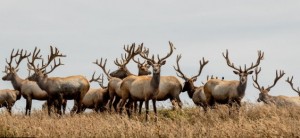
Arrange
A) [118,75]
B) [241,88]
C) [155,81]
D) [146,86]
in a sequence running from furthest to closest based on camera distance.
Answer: [118,75] → [241,88] → [146,86] → [155,81]

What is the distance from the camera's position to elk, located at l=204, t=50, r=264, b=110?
18.3 m

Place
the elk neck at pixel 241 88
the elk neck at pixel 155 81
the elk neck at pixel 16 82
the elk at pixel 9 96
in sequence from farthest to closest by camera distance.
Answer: the elk at pixel 9 96
the elk neck at pixel 16 82
the elk neck at pixel 241 88
the elk neck at pixel 155 81

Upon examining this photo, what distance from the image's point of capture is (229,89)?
18.5 meters

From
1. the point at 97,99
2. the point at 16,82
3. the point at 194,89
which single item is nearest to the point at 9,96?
the point at 16,82

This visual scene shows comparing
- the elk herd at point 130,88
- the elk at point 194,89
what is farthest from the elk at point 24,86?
the elk at point 194,89

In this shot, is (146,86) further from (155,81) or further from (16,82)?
(16,82)

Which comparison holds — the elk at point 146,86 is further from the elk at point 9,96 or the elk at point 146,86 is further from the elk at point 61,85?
the elk at point 9,96

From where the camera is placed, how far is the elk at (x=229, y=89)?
18.3 m

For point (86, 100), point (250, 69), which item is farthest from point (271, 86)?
point (86, 100)

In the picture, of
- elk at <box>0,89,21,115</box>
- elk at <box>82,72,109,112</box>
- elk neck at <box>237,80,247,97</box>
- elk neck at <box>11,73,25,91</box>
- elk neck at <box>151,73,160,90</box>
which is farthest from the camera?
elk at <box>0,89,21,115</box>

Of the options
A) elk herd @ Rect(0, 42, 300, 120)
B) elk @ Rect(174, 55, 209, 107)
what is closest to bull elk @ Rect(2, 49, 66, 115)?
elk herd @ Rect(0, 42, 300, 120)

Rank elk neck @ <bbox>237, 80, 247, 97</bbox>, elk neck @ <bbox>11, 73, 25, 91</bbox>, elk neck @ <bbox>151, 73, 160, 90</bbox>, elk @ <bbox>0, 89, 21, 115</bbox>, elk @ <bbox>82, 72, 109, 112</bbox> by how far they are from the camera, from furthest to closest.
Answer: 1. elk @ <bbox>0, 89, 21, 115</bbox>
2. elk neck @ <bbox>11, 73, 25, 91</bbox>
3. elk @ <bbox>82, 72, 109, 112</bbox>
4. elk neck @ <bbox>237, 80, 247, 97</bbox>
5. elk neck @ <bbox>151, 73, 160, 90</bbox>

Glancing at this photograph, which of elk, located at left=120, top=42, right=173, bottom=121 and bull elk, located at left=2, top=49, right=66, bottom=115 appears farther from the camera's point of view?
bull elk, located at left=2, top=49, right=66, bottom=115

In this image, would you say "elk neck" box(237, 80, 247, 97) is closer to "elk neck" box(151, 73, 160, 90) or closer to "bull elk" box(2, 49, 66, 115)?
"elk neck" box(151, 73, 160, 90)
